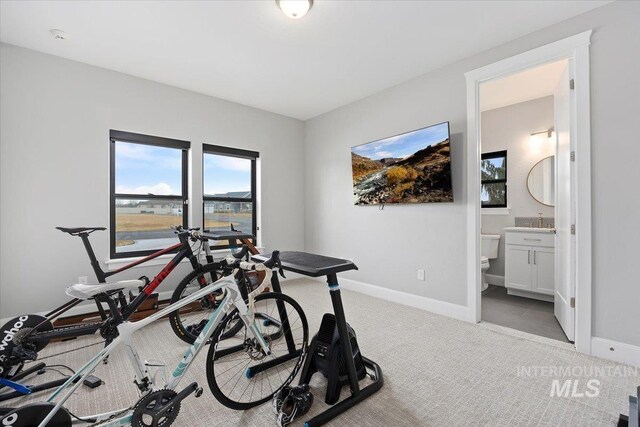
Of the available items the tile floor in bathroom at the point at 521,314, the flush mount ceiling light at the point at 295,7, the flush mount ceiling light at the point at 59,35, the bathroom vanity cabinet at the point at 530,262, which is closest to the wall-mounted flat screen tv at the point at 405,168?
the tile floor in bathroom at the point at 521,314

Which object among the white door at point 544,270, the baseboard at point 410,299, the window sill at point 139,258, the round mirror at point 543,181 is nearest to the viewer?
the baseboard at point 410,299

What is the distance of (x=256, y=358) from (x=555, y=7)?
341 cm

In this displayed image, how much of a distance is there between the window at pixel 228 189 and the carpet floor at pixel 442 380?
64.8 inches

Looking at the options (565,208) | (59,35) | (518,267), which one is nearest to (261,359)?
(565,208)

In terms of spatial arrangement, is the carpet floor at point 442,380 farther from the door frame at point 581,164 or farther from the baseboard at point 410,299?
the door frame at point 581,164

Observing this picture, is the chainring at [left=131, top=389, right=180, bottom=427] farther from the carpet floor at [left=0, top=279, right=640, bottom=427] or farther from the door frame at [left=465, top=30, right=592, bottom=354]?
the door frame at [left=465, top=30, right=592, bottom=354]

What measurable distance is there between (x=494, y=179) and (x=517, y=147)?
21.3 inches

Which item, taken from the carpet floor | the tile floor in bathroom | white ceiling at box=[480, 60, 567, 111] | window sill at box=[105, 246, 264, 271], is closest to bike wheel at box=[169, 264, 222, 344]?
the carpet floor

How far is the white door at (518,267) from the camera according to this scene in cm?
372

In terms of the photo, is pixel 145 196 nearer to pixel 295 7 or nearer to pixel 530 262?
pixel 295 7

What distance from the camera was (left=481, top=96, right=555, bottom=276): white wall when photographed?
4.01 m

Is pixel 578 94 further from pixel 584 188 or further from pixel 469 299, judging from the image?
pixel 469 299

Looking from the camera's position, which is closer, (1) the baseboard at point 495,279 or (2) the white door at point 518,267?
(2) the white door at point 518,267

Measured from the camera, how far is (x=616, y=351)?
2148mm
